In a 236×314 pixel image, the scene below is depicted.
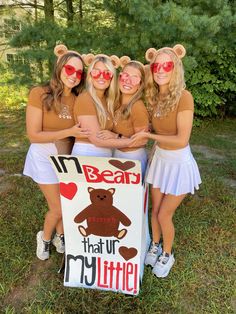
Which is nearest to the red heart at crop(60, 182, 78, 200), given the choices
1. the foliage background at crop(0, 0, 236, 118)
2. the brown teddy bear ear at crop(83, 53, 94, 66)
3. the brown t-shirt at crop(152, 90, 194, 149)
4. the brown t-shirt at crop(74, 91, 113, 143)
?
the brown t-shirt at crop(74, 91, 113, 143)

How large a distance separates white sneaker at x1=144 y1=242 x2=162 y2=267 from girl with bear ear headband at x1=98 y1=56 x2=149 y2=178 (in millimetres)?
919

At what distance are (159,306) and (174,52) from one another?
1.64 m

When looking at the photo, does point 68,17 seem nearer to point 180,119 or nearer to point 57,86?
point 57,86

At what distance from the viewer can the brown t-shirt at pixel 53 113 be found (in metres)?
2.20

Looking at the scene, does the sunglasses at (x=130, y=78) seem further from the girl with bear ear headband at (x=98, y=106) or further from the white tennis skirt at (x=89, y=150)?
the white tennis skirt at (x=89, y=150)

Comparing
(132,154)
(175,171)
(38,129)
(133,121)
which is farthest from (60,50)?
(175,171)

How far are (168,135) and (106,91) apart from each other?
485mm

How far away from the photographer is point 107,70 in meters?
2.15

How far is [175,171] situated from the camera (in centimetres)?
226

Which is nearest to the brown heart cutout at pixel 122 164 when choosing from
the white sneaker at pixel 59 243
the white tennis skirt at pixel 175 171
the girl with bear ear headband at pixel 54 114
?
the girl with bear ear headband at pixel 54 114

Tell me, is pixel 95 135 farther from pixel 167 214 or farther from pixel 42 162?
pixel 167 214

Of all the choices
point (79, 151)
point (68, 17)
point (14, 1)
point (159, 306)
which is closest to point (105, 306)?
point (159, 306)

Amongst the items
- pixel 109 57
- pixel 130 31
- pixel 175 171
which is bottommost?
pixel 175 171

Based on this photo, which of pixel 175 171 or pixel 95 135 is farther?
pixel 175 171
